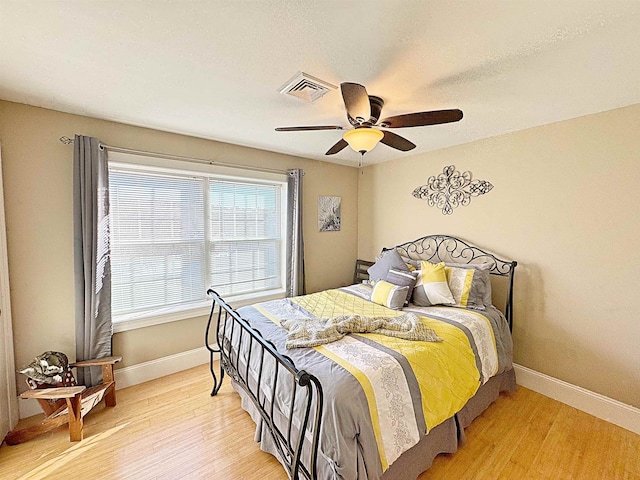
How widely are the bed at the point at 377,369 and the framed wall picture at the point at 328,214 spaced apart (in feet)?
4.32

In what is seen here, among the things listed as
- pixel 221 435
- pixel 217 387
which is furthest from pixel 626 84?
pixel 217 387

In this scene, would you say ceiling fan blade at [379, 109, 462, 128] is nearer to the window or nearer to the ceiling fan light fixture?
the ceiling fan light fixture

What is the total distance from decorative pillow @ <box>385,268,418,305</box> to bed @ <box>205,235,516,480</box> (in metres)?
0.01

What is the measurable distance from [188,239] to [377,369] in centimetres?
235

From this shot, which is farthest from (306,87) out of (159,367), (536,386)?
(536,386)

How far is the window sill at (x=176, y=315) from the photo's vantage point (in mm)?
2568

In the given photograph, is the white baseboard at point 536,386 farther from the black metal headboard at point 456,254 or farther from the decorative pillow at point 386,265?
the decorative pillow at point 386,265

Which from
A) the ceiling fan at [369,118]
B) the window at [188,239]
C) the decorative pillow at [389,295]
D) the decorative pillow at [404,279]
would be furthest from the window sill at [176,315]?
the ceiling fan at [369,118]

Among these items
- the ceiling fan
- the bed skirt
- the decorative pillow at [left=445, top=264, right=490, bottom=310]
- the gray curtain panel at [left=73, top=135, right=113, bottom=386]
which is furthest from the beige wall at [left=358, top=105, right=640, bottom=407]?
the gray curtain panel at [left=73, top=135, right=113, bottom=386]

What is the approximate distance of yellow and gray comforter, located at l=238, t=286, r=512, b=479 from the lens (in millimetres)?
1297

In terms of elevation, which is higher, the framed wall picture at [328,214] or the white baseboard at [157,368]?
the framed wall picture at [328,214]

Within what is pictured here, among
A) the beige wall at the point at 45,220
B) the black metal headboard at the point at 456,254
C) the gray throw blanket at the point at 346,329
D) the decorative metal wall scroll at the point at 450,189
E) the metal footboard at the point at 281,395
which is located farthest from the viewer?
the decorative metal wall scroll at the point at 450,189

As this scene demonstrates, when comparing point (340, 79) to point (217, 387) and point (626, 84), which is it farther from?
point (217, 387)

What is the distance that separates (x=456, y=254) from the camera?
312 centimetres
